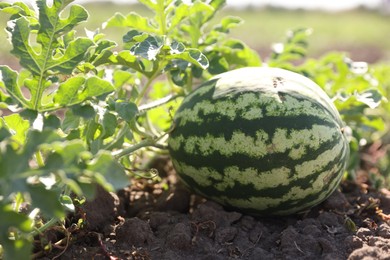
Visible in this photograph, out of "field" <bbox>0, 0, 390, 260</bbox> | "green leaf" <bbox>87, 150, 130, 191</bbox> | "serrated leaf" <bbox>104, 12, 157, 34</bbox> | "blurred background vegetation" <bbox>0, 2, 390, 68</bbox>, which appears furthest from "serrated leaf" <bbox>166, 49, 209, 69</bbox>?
"blurred background vegetation" <bbox>0, 2, 390, 68</bbox>

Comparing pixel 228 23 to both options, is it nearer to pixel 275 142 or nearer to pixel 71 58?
pixel 275 142

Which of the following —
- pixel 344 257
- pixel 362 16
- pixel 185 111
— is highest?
pixel 185 111

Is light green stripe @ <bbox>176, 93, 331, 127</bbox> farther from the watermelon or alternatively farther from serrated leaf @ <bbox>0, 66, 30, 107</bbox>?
serrated leaf @ <bbox>0, 66, 30, 107</bbox>

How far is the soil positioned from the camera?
2.38m

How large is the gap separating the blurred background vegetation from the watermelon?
4743mm

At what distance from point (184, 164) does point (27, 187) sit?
1116 mm

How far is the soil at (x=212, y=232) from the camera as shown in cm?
238

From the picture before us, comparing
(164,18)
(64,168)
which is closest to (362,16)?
(164,18)

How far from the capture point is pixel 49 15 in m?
2.22

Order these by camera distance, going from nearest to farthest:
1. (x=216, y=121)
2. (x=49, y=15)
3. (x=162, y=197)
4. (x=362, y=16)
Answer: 1. (x=49, y=15)
2. (x=216, y=121)
3. (x=162, y=197)
4. (x=362, y=16)

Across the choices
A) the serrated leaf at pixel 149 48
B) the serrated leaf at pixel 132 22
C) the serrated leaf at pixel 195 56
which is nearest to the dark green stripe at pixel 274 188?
the serrated leaf at pixel 195 56

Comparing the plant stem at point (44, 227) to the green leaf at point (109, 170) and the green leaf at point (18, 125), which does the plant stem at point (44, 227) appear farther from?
the green leaf at point (109, 170)

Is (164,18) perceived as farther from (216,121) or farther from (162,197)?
(162,197)

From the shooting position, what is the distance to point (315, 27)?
14.6 meters
